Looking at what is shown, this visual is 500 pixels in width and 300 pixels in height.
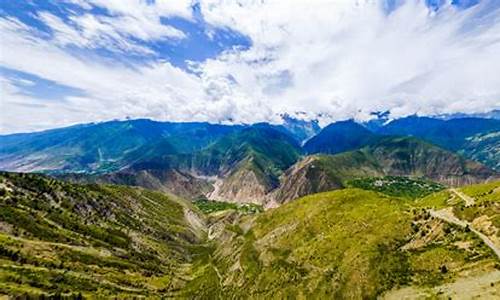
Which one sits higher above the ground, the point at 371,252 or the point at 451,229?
the point at 451,229

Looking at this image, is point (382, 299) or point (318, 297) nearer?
point (382, 299)

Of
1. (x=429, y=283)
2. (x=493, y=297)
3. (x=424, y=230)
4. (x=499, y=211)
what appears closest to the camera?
(x=493, y=297)

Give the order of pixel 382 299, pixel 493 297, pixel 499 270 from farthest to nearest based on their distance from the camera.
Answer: pixel 382 299, pixel 499 270, pixel 493 297

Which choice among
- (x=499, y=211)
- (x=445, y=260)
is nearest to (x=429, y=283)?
(x=445, y=260)

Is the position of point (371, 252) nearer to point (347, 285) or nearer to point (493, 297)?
point (347, 285)

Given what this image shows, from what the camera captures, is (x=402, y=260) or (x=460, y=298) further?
(x=402, y=260)

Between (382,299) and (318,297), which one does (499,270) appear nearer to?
(382,299)

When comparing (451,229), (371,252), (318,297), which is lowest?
(318,297)

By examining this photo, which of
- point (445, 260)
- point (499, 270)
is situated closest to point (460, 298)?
point (499, 270)

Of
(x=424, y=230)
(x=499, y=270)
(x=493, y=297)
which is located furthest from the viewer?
(x=424, y=230)
